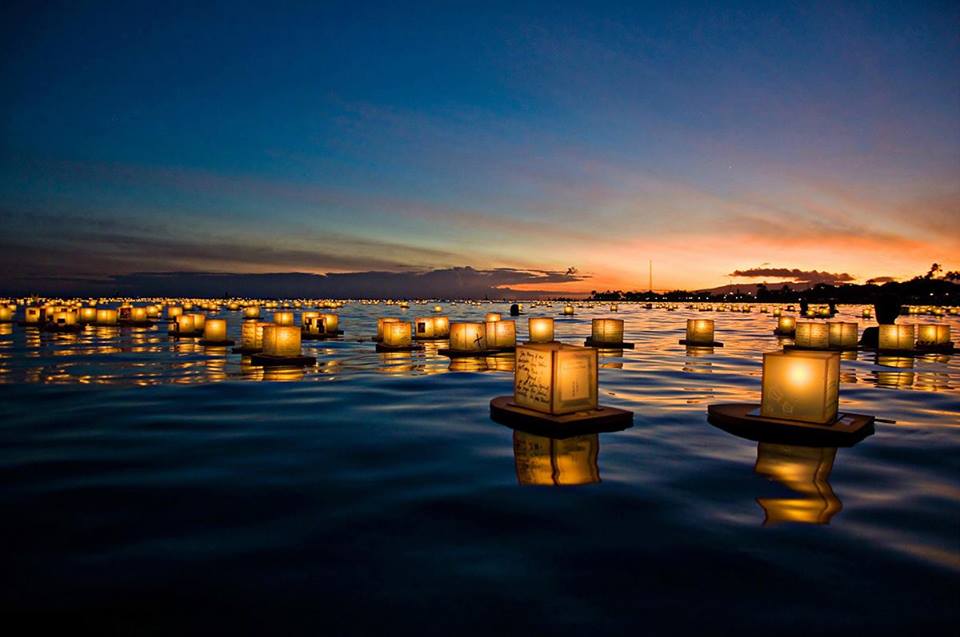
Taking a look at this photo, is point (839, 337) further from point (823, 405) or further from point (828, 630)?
point (828, 630)

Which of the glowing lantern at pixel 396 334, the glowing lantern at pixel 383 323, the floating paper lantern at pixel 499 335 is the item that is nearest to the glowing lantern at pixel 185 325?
the glowing lantern at pixel 383 323

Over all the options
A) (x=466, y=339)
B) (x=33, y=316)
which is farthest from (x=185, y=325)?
(x=466, y=339)

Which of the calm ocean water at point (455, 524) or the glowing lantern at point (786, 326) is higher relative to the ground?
the glowing lantern at point (786, 326)

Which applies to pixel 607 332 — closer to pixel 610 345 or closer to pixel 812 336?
pixel 610 345

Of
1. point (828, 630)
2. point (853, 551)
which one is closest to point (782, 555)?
point (853, 551)

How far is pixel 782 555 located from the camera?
6.81m

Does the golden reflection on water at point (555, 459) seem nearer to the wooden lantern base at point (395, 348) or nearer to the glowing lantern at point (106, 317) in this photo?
the wooden lantern base at point (395, 348)

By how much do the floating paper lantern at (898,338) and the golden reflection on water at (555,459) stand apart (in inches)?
1087

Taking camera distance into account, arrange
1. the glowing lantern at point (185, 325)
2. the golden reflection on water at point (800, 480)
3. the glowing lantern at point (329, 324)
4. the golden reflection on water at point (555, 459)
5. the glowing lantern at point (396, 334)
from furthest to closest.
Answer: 1. the glowing lantern at point (329, 324)
2. the glowing lantern at point (185, 325)
3. the glowing lantern at point (396, 334)
4. the golden reflection on water at point (555, 459)
5. the golden reflection on water at point (800, 480)

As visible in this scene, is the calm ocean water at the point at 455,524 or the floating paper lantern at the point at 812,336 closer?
the calm ocean water at the point at 455,524

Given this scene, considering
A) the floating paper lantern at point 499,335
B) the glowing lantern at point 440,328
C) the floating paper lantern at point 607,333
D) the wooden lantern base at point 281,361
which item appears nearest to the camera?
the wooden lantern base at point 281,361

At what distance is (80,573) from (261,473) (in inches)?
143

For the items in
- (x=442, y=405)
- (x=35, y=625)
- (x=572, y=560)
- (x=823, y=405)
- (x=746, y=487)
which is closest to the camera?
(x=35, y=625)

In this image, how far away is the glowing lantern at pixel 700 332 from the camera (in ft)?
118
